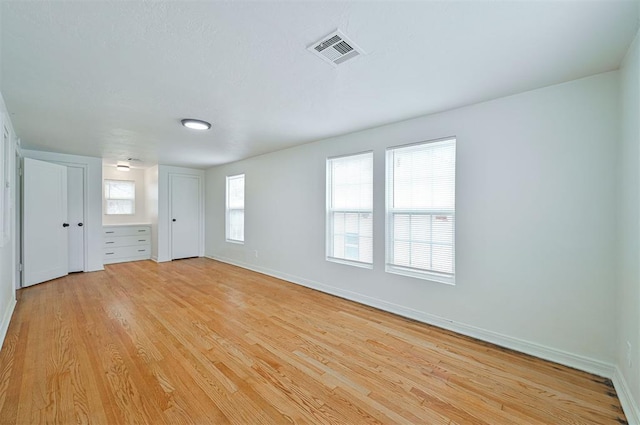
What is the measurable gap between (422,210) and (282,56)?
2.13 m

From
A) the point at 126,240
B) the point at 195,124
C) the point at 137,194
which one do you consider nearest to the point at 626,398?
the point at 195,124

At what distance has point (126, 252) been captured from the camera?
254 inches

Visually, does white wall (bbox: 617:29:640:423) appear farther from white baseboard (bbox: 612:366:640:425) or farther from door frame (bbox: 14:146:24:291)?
door frame (bbox: 14:146:24:291)

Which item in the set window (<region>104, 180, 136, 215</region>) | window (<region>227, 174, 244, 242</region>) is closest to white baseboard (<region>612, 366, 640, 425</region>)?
window (<region>227, 174, 244, 242</region>)

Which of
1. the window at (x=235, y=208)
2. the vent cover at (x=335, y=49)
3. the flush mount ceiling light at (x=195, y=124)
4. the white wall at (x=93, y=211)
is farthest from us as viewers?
the window at (x=235, y=208)

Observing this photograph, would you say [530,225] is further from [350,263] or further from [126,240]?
[126,240]

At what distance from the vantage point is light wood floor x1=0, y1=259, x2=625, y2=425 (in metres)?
1.67

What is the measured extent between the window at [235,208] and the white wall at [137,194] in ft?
9.01

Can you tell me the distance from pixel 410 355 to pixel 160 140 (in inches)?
169

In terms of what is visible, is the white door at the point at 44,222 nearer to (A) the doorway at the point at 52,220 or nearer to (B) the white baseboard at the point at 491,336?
(A) the doorway at the point at 52,220

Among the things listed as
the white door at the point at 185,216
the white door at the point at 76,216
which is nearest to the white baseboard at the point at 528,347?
the white door at the point at 185,216

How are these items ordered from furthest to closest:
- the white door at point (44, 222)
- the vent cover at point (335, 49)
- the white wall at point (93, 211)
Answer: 1. the white wall at point (93, 211)
2. the white door at point (44, 222)
3. the vent cover at point (335, 49)

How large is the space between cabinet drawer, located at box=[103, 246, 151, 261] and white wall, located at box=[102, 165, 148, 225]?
97cm

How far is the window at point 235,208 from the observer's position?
19.5ft
